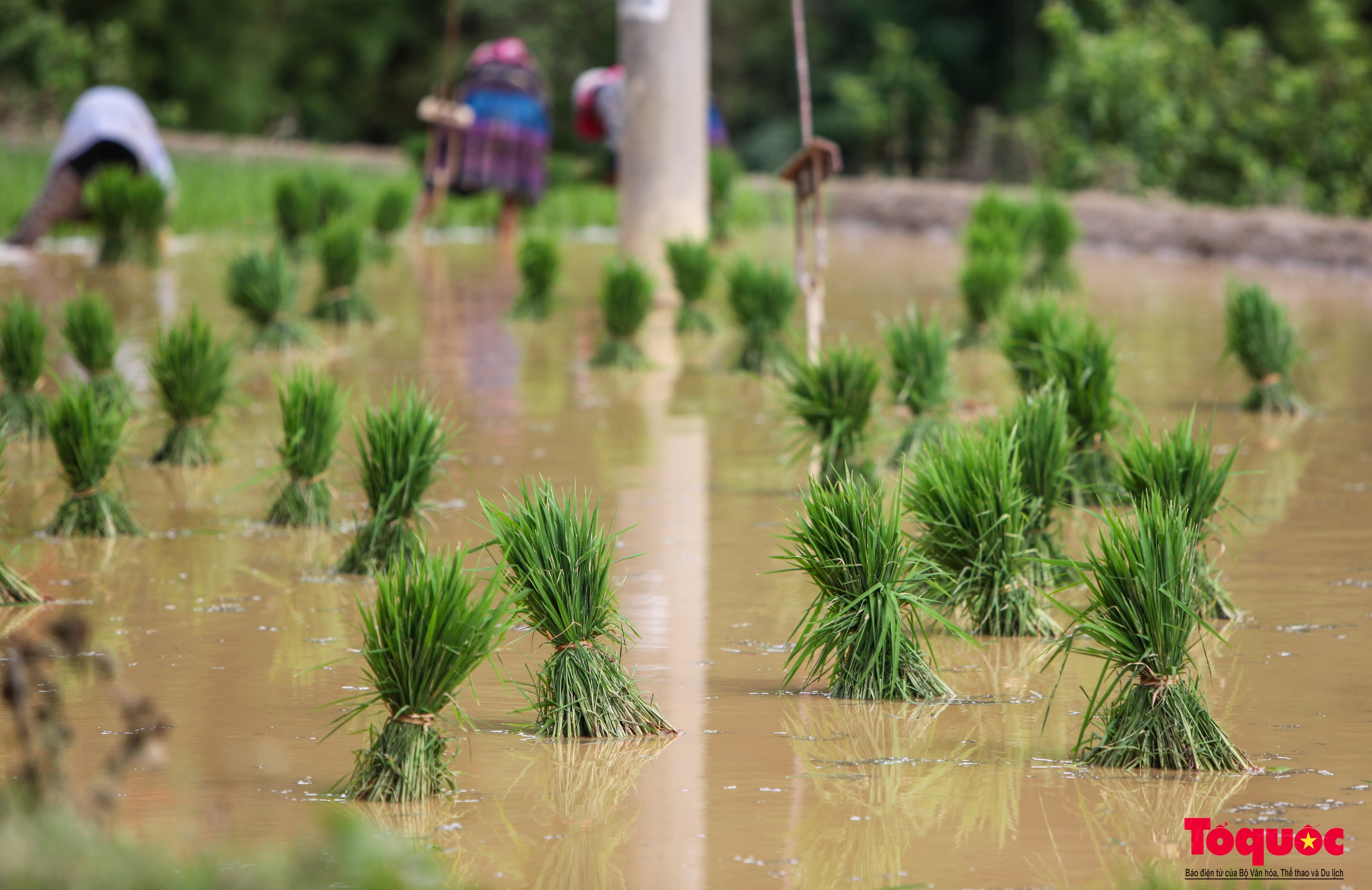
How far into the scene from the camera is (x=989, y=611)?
14.5 ft

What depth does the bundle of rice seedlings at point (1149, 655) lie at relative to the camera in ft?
11.2

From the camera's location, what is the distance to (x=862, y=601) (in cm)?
390

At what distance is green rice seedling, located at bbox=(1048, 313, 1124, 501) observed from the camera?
18.7 ft

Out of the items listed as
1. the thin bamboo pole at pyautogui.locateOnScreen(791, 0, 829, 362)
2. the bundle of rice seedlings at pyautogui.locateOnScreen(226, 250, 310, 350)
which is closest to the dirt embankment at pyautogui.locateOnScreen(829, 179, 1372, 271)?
the thin bamboo pole at pyautogui.locateOnScreen(791, 0, 829, 362)

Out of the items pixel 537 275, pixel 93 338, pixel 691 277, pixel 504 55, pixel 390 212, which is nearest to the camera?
pixel 93 338

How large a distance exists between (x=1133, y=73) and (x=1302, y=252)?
194 inches

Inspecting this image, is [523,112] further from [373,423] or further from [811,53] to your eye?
[811,53]

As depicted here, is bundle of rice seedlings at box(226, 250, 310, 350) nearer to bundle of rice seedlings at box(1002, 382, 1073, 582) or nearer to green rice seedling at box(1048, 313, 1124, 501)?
green rice seedling at box(1048, 313, 1124, 501)

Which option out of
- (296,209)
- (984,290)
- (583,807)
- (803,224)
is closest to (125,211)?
(296,209)

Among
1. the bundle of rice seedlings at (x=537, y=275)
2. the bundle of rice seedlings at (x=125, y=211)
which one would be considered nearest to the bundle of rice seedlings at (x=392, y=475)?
the bundle of rice seedlings at (x=537, y=275)

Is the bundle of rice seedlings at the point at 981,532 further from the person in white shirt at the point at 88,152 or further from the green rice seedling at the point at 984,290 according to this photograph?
the person in white shirt at the point at 88,152

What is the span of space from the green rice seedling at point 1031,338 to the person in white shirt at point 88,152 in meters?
7.60

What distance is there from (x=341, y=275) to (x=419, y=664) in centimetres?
710

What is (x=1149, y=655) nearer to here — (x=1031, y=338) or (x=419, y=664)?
(x=419, y=664)
